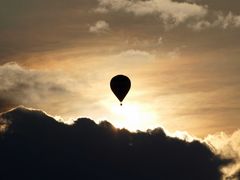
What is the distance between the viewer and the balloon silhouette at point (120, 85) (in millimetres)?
138625

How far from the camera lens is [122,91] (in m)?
140

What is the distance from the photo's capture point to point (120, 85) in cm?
14238

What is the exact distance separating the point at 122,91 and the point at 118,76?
7.37m

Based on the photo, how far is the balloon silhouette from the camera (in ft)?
455

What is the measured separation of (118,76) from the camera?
477ft
